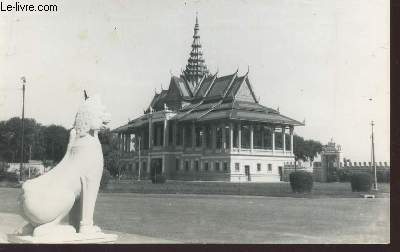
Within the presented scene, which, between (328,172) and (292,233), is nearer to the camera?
(292,233)

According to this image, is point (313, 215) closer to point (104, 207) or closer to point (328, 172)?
point (104, 207)

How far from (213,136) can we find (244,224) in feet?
162

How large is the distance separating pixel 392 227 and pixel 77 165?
687 centimetres

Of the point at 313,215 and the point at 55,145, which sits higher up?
the point at 55,145

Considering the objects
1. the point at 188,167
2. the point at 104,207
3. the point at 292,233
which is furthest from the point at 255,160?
the point at 292,233

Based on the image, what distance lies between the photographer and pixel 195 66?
78875mm

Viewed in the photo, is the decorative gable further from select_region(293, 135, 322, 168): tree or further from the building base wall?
select_region(293, 135, 322, 168): tree

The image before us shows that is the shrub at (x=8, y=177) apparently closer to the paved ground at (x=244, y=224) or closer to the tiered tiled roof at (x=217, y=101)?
the tiered tiled roof at (x=217, y=101)

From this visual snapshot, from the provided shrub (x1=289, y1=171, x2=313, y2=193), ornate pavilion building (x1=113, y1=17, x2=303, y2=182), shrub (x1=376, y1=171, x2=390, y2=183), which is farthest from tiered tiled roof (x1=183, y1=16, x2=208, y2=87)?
shrub (x1=289, y1=171, x2=313, y2=193)

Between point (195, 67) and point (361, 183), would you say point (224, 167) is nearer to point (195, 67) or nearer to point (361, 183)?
point (195, 67)

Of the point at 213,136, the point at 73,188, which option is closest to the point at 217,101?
the point at 213,136

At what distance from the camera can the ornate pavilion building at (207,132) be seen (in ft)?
200

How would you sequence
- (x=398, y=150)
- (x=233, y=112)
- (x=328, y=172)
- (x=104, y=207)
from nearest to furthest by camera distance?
(x=398, y=150) → (x=104, y=207) → (x=328, y=172) → (x=233, y=112)

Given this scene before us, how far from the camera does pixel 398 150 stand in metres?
11.4
